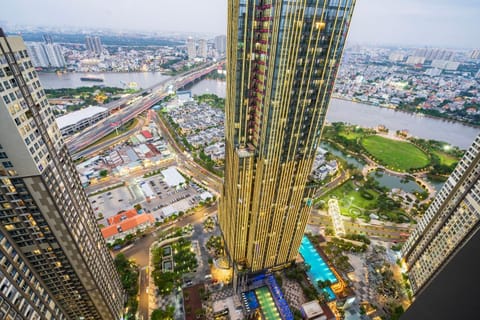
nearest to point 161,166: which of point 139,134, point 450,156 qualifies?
point 139,134

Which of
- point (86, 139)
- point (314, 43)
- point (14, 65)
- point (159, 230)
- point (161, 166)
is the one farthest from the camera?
point (86, 139)

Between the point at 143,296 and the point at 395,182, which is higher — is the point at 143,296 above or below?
below

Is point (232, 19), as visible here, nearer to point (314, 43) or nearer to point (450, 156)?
point (314, 43)

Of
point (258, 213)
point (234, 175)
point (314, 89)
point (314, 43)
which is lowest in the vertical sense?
point (258, 213)

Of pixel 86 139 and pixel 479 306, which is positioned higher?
pixel 479 306

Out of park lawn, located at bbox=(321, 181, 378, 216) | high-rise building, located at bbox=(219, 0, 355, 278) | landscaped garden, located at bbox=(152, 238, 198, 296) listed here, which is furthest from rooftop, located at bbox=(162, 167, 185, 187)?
park lawn, located at bbox=(321, 181, 378, 216)

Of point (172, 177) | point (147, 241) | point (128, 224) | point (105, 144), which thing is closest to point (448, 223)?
point (147, 241)

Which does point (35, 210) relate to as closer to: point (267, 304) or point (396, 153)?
point (267, 304)
